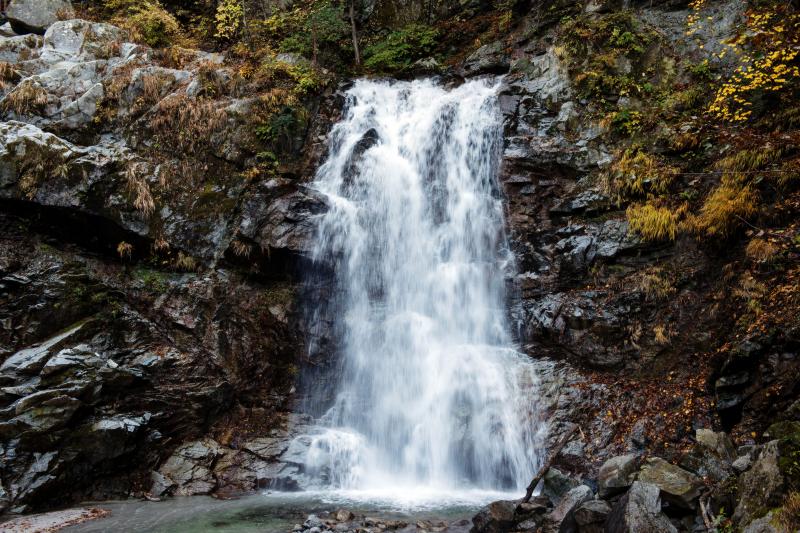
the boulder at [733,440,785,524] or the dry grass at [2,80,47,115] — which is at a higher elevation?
the dry grass at [2,80,47,115]

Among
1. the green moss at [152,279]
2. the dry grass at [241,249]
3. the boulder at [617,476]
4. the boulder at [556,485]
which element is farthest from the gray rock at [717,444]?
the green moss at [152,279]

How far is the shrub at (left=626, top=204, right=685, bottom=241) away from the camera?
366 inches

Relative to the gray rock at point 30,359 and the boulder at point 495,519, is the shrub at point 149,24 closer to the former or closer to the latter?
the gray rock at point 30,359

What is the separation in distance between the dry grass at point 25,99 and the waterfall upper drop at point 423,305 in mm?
7100

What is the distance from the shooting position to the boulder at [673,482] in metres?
4.98

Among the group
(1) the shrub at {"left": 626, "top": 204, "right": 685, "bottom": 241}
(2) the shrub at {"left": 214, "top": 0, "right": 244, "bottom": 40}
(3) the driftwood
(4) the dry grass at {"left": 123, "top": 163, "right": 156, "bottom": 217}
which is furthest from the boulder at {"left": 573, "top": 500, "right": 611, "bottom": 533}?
(2) the shrub at {"left": 214, "top": 0, "right": 244, "bottom": 40}

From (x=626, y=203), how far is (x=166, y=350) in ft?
32.8

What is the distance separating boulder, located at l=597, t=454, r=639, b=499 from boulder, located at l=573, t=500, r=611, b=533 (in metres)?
0.37

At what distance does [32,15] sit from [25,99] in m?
5.98

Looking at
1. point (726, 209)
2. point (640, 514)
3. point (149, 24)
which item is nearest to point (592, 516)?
point (640, 514)

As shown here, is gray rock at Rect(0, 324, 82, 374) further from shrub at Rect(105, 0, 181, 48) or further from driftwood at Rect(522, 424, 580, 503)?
shrub at Rect(105, 0, 181, 48)

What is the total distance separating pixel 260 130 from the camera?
41.0ft

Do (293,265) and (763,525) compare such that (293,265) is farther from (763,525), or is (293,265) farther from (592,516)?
(763,525)

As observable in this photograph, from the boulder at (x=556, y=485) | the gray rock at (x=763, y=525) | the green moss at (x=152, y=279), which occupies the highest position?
the green moss at (x=152, y=279)
